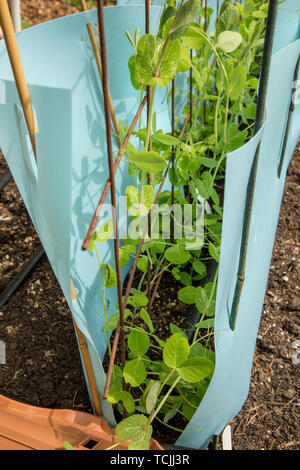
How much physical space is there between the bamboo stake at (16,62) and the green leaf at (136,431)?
19.1 inches

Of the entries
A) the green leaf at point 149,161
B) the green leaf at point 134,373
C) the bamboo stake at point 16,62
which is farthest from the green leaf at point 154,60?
the green leaf at point 134,373

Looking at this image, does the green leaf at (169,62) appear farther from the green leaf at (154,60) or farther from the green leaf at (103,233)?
the green leaf at (103,233)

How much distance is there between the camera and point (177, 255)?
1.07 m

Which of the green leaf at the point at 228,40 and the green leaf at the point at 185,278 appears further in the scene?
the green leaf at the point at 185,278

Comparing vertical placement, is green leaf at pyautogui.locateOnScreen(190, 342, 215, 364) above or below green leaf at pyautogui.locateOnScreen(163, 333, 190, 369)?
below

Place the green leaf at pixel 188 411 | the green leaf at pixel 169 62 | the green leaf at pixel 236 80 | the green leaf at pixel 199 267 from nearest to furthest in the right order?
1. the green leaf at pixel 169 62
2. the green leaf at pixel 188 411
3. the green leaf at pixel 236 80
4. the green leaf at pixel 199 267

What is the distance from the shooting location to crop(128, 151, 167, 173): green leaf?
2.44 feet

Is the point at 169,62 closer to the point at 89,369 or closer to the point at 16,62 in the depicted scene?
the point at 16,62

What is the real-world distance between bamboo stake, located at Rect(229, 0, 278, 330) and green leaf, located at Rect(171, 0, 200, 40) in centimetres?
10

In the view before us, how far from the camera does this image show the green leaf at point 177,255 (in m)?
1.07

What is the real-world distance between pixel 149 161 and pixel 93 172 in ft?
0.73

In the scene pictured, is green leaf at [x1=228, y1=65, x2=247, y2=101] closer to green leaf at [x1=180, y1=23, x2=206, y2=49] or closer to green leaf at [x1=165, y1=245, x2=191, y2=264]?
green leaf at [x1=180, y1=23, x2=206, y2=49]

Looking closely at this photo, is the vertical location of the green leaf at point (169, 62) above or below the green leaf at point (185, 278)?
above

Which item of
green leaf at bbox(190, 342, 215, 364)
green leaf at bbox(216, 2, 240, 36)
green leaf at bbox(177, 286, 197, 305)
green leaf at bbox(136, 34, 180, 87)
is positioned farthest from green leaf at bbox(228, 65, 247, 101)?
green leaf at bbox(190, 342, 215, 364)
